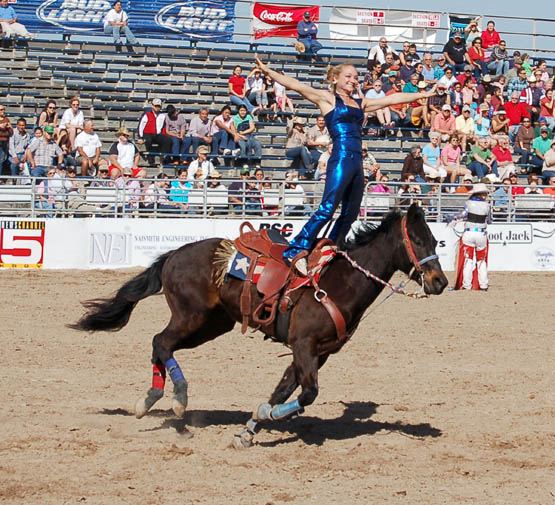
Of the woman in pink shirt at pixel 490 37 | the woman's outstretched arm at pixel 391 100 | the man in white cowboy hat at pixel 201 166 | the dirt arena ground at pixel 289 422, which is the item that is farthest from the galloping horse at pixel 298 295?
the woman in pink shirt at pixel 490 37

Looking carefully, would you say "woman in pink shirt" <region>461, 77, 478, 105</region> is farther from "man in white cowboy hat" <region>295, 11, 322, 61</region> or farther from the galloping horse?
the galloping horse

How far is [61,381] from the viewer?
28.3ft

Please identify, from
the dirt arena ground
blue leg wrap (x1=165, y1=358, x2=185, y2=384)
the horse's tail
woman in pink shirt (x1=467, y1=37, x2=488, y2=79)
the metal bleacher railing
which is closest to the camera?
the dirt arena ground

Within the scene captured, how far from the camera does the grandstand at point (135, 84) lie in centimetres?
2192

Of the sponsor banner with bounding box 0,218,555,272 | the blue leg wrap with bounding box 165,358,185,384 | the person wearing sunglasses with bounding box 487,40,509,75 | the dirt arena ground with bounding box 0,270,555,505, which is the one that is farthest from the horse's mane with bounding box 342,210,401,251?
the person wearing sunglasses with bounding box 487,40,509,75

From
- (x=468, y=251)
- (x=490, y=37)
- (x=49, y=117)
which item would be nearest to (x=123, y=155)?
(x=49, y=117)

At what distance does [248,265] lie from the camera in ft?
23.0

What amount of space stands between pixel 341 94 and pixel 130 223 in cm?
1119

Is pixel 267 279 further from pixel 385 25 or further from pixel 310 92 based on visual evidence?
pixel 385 25

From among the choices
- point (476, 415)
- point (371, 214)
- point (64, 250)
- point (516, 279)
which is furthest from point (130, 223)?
point (476, 415)

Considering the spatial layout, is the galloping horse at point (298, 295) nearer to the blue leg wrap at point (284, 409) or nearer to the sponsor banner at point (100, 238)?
the blue leg wrap at point (284, 409)

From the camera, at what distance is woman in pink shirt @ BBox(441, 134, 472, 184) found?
68.0 feet

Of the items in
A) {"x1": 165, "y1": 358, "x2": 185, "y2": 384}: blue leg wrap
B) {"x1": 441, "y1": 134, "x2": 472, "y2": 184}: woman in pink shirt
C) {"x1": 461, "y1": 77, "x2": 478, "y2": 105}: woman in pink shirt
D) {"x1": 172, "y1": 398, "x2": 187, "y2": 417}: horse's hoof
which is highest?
{"x1": 461, "y1": 77, "x2": 478, "y2": 105}: woman in pink shirt

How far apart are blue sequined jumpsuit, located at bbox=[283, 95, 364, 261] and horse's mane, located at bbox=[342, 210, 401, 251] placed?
14cm
